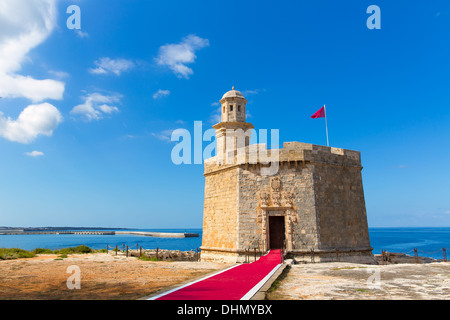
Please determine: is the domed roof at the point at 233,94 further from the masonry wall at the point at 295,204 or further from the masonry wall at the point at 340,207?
the masonry wall at the point at 340,207

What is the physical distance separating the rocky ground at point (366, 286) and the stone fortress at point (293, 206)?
5.28 meters

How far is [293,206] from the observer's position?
17578 millimetres

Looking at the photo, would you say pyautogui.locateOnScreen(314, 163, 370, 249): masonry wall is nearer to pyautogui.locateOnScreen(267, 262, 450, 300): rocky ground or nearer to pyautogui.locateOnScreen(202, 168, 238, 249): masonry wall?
pyautogui.locateOnScreen(202, 168, 238, 249): masonry wall

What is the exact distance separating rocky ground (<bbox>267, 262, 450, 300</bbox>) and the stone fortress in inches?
208

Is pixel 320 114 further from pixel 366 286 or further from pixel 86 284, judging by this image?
pixel 86 284

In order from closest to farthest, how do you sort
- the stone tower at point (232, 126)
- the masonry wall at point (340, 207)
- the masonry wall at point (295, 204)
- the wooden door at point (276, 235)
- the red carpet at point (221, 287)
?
the red carpet at point (221, 287), the masonry wall at point (295, 204), the masonry wall at point (340, 207), the wooden door at point (276, 235), the stone tower at point (232, 126)

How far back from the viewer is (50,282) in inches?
404

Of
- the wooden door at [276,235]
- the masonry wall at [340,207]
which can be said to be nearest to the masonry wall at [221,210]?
the wooden door at [276,235]

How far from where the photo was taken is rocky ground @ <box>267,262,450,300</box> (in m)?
7.60

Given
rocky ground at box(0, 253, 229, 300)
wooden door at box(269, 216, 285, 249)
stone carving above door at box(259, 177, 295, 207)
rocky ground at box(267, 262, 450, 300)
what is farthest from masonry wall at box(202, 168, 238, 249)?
rocky ground at box(0, 253, 229, 300)

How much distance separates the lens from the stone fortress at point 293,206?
1728cm
